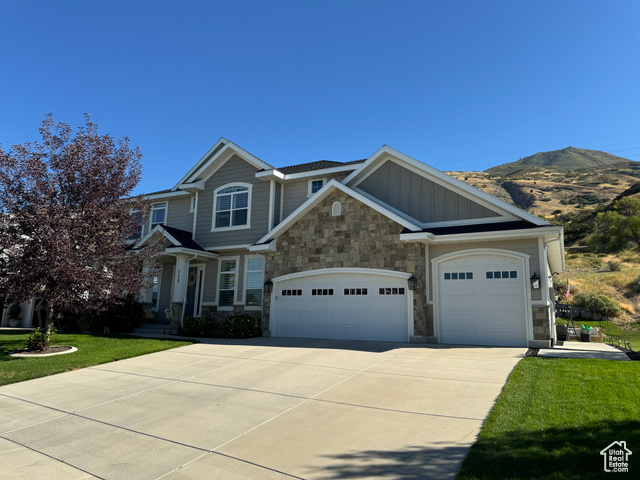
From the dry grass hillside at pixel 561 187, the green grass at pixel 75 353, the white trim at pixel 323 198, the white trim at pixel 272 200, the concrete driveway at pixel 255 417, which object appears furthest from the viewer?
Answer: the dry grass hillside at pixel 561 187

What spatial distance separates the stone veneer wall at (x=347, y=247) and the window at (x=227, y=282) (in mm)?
2749

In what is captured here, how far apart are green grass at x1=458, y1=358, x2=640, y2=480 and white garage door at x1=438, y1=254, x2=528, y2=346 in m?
4.41

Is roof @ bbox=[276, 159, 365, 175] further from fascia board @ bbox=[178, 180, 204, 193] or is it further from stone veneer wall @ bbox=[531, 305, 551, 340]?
stone veneer wall @ bbox=[531, 305, 551, 340]

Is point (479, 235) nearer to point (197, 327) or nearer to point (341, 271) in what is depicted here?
point (341, 271)

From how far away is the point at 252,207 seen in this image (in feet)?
61.0

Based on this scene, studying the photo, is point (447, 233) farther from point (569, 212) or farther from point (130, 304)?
point (569, 212)

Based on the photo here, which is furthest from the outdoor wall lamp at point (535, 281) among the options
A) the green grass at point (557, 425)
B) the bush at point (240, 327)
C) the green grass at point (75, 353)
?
the green grass at point (75, 353)

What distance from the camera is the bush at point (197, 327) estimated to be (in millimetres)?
16812

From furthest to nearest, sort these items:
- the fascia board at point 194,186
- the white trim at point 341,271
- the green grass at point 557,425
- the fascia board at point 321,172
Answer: the fascia board at point 194,186, the fascia board at point 321,172, the white trim at point 341,271, the green grass at point 557,425

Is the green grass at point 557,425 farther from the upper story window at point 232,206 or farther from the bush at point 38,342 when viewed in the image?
the upper story window at point 232,206

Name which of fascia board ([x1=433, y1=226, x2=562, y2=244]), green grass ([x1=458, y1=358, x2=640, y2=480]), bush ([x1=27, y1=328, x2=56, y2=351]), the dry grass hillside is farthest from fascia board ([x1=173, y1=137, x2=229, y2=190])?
the dry grass hillside

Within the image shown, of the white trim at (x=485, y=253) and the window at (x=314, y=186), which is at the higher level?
the window at (x=314, y=186)

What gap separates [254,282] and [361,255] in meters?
5.54

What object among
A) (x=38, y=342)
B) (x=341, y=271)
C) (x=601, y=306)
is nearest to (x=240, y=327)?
(x=341, y=271)
